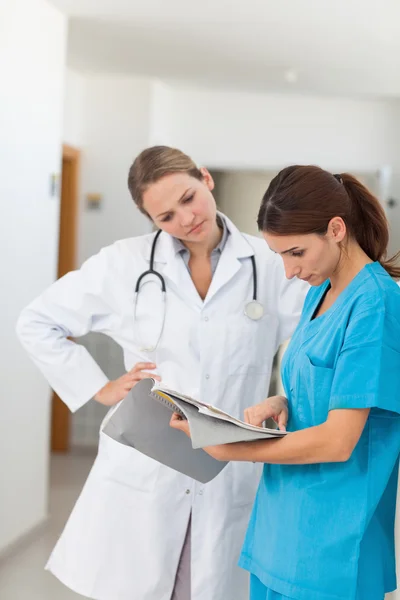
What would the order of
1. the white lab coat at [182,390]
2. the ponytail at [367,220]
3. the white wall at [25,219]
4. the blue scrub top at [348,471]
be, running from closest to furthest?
the blue scrub top at [348,471], the ponytail at [367,220], the white lab coat at [182,390], the white wall at [25,219]

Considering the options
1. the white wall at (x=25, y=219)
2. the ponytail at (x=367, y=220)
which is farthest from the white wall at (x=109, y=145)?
the ponytail at (x=367, y=220)

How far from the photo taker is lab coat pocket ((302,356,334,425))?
3.93 ft

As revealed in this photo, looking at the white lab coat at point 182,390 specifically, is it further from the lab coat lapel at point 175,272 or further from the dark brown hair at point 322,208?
the dark brown hair at point 322,208

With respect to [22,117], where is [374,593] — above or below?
below

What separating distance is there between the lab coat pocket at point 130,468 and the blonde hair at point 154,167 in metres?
0.57

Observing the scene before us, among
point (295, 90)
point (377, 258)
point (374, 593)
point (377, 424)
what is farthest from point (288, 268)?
point (295, 90)

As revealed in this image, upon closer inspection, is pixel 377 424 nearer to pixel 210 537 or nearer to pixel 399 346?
pixel 399 346

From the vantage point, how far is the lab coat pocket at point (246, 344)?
178cm

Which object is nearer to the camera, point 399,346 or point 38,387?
point 399,346

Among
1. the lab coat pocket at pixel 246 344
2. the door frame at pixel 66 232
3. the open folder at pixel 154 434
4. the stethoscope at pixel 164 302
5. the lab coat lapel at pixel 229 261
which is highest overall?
the lab coat lapel at pixel 229 261

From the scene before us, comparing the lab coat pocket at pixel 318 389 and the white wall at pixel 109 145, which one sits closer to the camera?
the lab coat pocket at pixel 318 389

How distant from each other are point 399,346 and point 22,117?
2580 millimetres

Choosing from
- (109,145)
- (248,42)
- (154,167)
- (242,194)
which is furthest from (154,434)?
(242,194)

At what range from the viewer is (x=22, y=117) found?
11.0 ft
